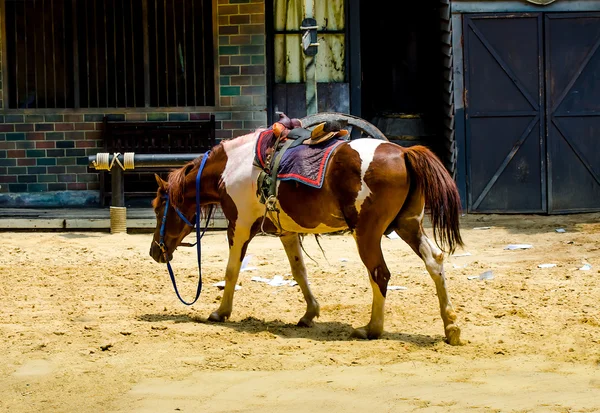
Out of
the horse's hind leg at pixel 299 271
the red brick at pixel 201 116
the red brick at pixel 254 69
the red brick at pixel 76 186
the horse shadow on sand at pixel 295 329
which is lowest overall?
the horse shadow on sand at pixel 295 329

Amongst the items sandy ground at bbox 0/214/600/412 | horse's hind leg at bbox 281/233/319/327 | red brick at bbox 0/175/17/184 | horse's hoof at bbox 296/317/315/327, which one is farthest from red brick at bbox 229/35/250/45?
horse's hoof at bbox 296/317/315/327

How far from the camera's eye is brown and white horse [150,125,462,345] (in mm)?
6375

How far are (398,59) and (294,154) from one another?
9308 mm

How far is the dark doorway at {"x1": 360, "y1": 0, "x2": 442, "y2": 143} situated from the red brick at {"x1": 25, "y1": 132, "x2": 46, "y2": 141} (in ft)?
16.6

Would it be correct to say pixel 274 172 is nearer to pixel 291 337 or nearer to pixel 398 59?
pixel 291 337

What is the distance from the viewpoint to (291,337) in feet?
21.5

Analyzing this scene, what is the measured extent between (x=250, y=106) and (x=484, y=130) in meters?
3.17

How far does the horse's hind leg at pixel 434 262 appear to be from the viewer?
6227mm

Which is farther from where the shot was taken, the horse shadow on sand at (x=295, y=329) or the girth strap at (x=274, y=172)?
the girth strap at (x=274, y=172)

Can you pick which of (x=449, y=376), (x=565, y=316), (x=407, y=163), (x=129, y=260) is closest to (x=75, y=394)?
(x=449, y=376)

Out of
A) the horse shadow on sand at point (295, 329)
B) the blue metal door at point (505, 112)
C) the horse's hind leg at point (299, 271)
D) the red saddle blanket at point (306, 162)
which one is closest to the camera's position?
the horse shadow on sand at point (295, 329)

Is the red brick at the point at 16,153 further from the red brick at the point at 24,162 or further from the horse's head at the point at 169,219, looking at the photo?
the horse's head at the point at 169,219

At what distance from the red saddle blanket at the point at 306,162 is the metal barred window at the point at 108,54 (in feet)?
22.3

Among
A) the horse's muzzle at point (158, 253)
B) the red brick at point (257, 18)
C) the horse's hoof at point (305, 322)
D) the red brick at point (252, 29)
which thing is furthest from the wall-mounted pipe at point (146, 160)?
the horse's hoof at point (305, 322)
